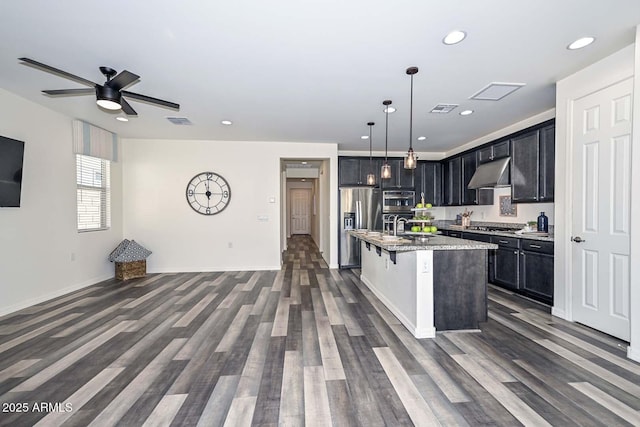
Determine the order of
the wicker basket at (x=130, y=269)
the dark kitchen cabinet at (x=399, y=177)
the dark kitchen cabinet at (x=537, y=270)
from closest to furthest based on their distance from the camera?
the dark kitchen cabinet at (x=537, y=270)
the wicker basket at (x=130, y=269)
the dark kitchen cabinet at (x=399, y=177)

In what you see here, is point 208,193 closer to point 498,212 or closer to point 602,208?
point 498,212

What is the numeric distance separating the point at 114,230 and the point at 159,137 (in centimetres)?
197

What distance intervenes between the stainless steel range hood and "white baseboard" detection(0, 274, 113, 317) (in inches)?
275

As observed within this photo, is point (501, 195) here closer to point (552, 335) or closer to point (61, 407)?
point (552, 335)

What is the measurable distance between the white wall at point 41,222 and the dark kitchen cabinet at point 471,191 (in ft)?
23.2

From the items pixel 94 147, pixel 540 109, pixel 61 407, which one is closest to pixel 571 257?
pixel 540 109

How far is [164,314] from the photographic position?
3.40 metres

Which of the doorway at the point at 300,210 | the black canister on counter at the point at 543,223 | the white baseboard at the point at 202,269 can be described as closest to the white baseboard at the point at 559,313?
the black canister on counter at the point at 543,223

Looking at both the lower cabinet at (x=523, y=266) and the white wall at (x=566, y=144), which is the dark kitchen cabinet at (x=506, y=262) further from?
the white wall at (x=566, y=144)

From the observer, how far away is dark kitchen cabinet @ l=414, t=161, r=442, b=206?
6.63 m

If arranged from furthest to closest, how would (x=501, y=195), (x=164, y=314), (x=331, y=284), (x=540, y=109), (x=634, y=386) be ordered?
(x=501, y=195) → (x=331, y=284) → (x=540, y=109) → (x=164, y=314) → (x=634, y=386)

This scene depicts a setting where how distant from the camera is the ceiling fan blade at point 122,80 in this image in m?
2.44

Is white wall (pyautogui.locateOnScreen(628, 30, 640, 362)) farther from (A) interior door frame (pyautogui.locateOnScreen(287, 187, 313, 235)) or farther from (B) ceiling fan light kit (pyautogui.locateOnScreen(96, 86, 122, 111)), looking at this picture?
(A) interior door frame (pyautogui.locateOnScreen(287, 187, 313, 235))

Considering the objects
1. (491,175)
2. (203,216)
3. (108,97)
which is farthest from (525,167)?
(203,216)
